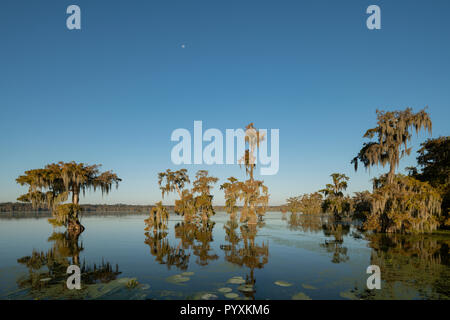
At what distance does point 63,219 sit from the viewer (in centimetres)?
2781

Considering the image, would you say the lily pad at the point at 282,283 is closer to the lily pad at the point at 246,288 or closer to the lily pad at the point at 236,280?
the lily pad at the point at 246,288

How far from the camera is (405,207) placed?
25875 millimetres

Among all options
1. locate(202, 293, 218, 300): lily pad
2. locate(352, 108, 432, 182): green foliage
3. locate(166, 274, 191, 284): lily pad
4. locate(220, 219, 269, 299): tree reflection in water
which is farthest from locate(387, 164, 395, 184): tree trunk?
locate(202, 293, 218, 300): lily pad

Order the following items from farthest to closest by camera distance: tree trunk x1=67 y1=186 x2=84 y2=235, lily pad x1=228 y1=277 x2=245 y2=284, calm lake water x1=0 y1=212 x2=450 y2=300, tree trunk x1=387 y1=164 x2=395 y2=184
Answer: tree trunk x1=387 y1=164 x2=395 y2=184
tree trunk x1=67 y1=186 x2=84 y2=235
lily pad x1=228 y1=277 x2=245 y2=284
calm lake water x1=0 y1=212 x2=450 y2=300

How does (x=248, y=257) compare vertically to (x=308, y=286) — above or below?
below

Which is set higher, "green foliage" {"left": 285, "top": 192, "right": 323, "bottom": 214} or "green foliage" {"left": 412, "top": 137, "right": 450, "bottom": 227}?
"green foliage" {"left": 412, "top": 137, "right": 450, "bottom": 227}

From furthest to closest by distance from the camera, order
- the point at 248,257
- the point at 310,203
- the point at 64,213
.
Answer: the point at 310,203, the point at 64,213, the point at 248,257

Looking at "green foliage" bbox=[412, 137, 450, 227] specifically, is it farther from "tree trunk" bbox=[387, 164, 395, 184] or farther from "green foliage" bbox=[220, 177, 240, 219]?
"green foliage" bbox=[220, 177, 240, 219]

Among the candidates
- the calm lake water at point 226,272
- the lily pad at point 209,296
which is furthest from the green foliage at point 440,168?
the lily pad at point 209,296

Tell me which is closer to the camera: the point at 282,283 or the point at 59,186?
the point at 282,283

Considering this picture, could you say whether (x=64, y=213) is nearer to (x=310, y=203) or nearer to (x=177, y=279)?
(x=177, y=279)

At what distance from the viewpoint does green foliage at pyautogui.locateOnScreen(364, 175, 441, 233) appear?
24.9 metres

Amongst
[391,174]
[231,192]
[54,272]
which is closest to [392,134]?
[391,174]
